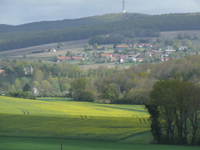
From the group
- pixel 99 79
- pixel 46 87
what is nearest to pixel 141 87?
pixel 99 79

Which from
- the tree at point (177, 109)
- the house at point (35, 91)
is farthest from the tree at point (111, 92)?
the tree at point (177, 109)

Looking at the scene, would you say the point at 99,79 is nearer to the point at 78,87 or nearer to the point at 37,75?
the point at 78,87

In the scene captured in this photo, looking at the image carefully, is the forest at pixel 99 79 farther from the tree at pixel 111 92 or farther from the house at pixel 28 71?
the house at pixel 28 71

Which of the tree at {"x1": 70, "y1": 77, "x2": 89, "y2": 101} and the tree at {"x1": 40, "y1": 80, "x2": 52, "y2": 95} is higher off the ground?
the tree at {"x1": 70, "y1": 77, "x2": 89, "y2": 101}

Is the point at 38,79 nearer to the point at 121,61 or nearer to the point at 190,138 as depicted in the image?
the point at 121,61

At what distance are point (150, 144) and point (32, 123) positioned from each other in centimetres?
1617

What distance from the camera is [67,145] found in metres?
38.7

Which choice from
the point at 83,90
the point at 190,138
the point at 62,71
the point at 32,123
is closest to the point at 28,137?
the point at 32,123

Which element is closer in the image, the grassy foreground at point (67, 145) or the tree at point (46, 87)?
the grassy foreground at point (67, 145)

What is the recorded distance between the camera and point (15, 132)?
46.3m

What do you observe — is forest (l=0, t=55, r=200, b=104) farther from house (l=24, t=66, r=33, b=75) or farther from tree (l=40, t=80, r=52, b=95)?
house (l=24, t=66, r=33, b=75)

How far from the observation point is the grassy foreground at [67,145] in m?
36.8

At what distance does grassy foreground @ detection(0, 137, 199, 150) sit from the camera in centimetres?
3684

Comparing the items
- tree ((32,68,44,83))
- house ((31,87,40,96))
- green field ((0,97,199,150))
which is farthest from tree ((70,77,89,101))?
green field ((0,97,199,150))
